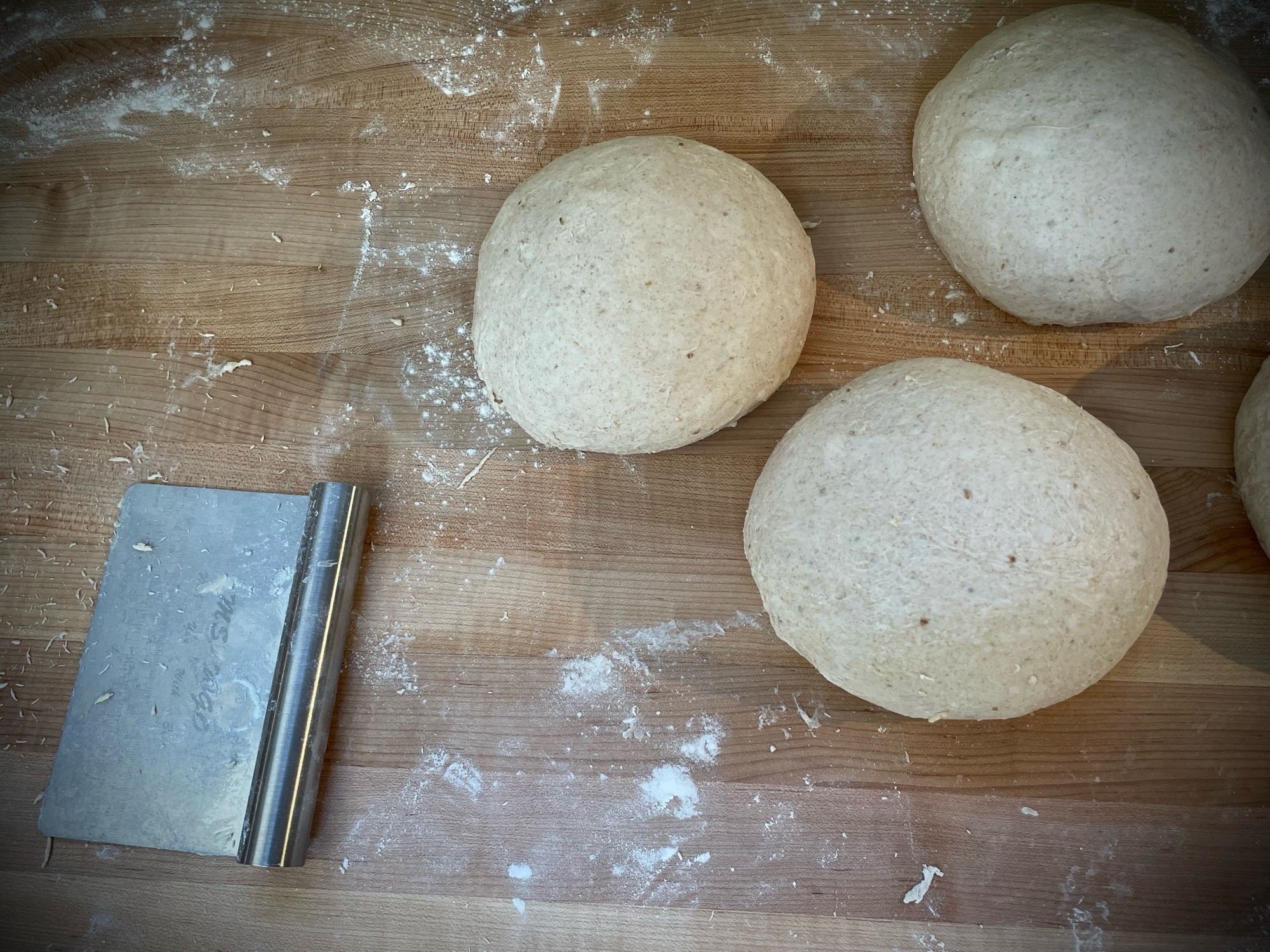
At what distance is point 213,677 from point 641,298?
1.04m

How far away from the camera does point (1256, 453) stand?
A: 55.2 inches

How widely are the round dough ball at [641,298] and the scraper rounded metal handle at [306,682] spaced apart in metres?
0.40

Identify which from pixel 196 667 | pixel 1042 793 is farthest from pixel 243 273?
pixel 1042 793

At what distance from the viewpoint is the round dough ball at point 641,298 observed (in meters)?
1.33

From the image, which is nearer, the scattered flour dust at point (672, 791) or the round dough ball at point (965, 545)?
the round dough ball at point (965, 545)

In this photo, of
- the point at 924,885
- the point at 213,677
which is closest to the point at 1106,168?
the point at 924,885

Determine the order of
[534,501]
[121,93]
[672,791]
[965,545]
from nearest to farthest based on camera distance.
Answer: [965,545] → [672,791] → [534,501] → [121,93]

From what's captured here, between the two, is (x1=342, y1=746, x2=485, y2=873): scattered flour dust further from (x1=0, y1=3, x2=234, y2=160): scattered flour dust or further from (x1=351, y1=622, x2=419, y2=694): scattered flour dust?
(x1=0, y1=3, x2=234, y2=160): scattered flour dust

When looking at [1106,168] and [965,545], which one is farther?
[1106,168]

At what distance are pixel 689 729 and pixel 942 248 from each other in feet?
3.37

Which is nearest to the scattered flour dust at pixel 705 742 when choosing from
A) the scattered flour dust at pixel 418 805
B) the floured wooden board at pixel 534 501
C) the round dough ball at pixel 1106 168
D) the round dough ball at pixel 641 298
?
the floured wooden board at pixel 534 501

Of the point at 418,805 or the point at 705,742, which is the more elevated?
the point at 705,742

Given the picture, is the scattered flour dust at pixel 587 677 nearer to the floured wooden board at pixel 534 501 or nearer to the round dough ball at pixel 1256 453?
the floured wooden board at pixel 534 501

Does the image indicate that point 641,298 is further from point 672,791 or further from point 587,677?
point 672,791
